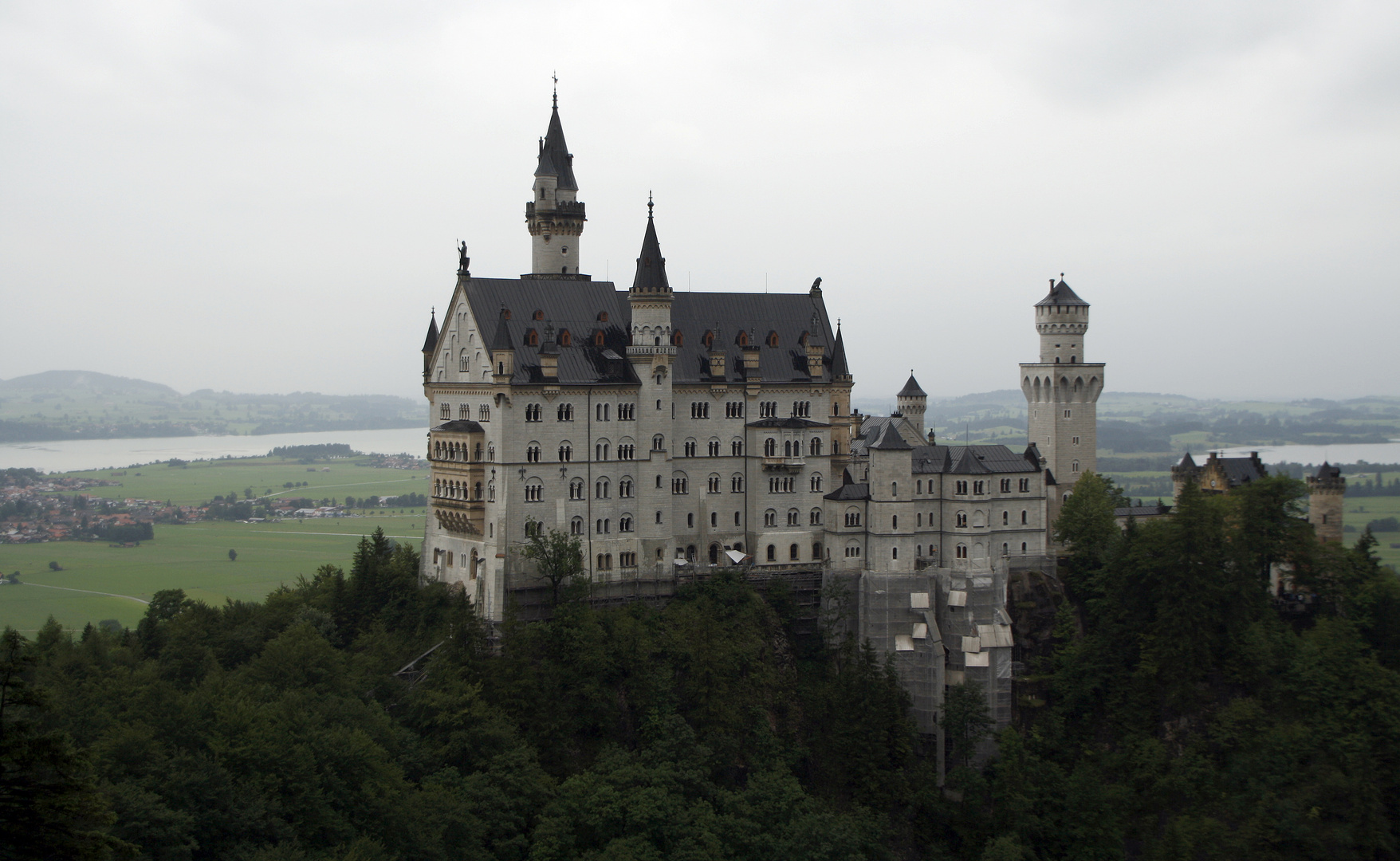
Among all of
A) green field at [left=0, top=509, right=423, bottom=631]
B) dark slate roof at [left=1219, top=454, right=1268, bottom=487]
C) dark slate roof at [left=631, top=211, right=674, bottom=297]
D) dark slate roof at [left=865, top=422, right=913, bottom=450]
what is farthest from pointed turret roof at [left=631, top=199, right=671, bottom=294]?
green field at [left=0, top=509, right=423, bottom=631]

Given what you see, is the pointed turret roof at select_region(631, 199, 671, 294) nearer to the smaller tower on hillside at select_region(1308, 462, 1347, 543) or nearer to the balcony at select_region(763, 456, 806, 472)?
the balcony at select_region(763, 456, 806, 472)

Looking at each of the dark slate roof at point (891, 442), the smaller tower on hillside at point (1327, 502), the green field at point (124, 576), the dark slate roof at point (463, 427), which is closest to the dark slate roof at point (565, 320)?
the dark slate roof at point (463, 427)

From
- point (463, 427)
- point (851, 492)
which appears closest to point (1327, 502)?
point (851, 492)

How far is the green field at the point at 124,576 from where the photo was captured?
14125 cm

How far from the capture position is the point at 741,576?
9331 centimetres

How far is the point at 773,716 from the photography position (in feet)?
292

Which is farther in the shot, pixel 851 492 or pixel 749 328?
pixel 749 328

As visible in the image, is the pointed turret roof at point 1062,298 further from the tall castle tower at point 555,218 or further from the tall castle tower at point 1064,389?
the tall castle tower at point 555,218

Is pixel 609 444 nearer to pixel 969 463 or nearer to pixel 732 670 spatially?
pixel 732 670

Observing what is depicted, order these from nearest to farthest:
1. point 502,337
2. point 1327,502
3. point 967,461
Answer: point 502,337 < point 967,461 < point 1327,502

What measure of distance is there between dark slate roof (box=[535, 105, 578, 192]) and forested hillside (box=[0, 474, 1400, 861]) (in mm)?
28991

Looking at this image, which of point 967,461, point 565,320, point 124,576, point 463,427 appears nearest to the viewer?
point 463,427

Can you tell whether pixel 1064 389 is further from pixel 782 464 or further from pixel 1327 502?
pixel 782 464

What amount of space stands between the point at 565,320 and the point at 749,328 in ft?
46.1
